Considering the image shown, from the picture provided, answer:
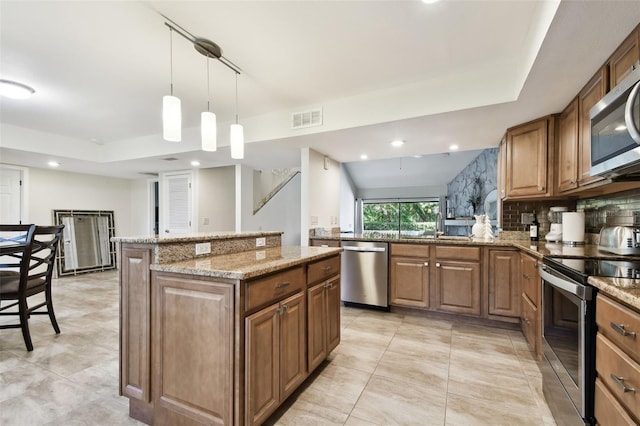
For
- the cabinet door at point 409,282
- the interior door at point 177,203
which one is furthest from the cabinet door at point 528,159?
the interior door at point 177,203

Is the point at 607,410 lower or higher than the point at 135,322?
lower

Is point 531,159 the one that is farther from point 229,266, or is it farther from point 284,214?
point 284,214

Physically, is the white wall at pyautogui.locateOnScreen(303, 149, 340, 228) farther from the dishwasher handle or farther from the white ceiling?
the dishwasher handle

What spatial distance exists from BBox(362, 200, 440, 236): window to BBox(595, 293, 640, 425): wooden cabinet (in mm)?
6483

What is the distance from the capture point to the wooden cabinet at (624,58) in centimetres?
147

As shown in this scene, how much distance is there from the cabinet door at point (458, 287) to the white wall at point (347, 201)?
14.1ft

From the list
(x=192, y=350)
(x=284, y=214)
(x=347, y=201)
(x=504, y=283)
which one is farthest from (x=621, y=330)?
(x=347, y=201)

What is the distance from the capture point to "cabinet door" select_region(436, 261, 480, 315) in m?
3.14

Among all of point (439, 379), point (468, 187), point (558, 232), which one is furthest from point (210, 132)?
point (468, 187)

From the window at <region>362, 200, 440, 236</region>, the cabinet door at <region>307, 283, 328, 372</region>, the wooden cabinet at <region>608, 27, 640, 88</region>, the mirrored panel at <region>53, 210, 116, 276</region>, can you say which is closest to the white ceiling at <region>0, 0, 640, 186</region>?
the wooden cabinet at <region>608, 27, 640, 88</region>

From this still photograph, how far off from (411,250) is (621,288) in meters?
2.37

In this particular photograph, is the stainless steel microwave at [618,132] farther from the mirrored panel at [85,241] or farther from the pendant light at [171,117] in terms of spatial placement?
the mirrored panel at [85,241]

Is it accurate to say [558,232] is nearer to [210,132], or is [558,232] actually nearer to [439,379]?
[439,379]

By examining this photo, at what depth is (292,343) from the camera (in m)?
1.73
